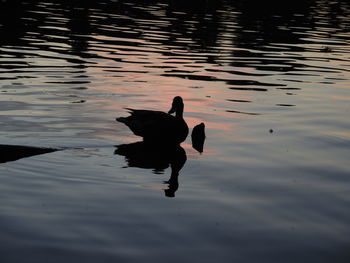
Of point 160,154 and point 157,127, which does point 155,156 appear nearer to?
point 160,154

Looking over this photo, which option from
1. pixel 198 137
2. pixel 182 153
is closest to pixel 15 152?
pixel 182 153

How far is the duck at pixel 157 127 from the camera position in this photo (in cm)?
1415

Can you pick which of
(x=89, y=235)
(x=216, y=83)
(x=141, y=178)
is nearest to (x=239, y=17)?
(x=216, y=83)

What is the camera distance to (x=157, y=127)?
14250 mm

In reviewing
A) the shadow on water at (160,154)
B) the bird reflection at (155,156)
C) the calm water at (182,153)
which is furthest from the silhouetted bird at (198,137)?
the bird reflection at (155,156)

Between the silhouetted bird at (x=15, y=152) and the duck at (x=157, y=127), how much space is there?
2.50 m

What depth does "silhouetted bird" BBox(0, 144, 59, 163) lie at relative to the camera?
39.2 ft

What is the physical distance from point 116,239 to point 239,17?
147ft

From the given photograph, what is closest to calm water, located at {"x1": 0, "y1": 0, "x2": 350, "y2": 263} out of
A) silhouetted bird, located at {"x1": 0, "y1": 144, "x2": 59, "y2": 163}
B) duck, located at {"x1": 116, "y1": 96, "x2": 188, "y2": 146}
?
silhouetted bird, located at {"x1": 0, "y1": 144, "x2": 59, "y2": 163}

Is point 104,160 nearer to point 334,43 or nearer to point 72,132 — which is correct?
point 72,132

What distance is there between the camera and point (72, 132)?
14516 millimetres

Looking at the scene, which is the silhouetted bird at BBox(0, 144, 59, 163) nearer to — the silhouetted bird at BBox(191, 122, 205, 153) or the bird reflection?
the bird reflection

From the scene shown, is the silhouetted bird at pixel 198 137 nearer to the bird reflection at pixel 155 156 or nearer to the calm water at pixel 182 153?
the calm water at pixel 182 153

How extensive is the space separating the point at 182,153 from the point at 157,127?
828 mm
